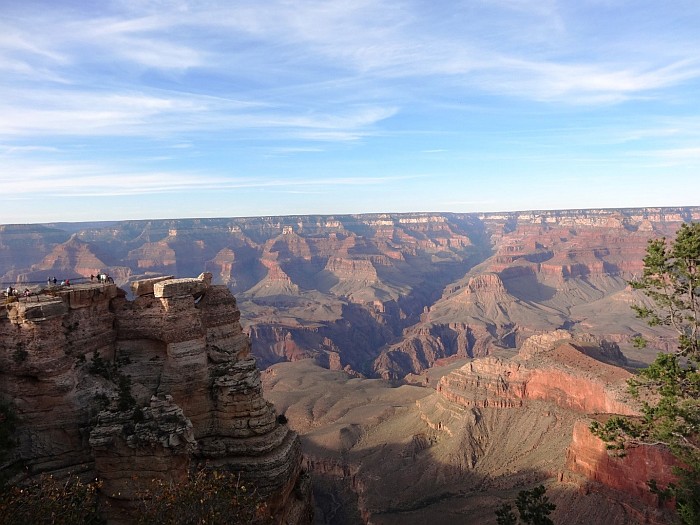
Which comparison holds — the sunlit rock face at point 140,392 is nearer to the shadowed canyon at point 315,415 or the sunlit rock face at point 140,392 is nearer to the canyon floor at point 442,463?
the shadowed canyon at point 315,415

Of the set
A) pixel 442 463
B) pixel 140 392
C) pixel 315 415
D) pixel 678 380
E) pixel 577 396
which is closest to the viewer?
pixel 678 380

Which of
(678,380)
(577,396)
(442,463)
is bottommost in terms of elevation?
(442,463)

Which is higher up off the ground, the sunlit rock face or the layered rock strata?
the sunlit rock face

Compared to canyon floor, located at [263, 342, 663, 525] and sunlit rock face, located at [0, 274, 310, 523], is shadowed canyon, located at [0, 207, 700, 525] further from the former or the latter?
canyon floor, located at [263, 342, 663, 525]

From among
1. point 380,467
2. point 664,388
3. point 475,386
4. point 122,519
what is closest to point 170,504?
point 122,519

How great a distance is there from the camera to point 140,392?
26.8 meters

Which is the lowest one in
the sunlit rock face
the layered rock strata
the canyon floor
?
the canyon floor

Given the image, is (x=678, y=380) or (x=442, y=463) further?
(x=442, y=463)

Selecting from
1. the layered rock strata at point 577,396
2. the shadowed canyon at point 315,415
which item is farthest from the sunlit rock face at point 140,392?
the layered rock strata at point 577,396

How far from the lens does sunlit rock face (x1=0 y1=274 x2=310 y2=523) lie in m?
23.0

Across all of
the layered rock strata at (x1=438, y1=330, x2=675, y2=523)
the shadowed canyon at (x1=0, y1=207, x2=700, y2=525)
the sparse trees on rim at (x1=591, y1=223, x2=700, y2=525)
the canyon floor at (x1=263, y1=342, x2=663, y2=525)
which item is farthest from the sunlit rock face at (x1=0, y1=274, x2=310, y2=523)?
the layered rock strata at (x1=438, y1=330, x2=675, y2=523)

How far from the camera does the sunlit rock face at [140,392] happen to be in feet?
75.6

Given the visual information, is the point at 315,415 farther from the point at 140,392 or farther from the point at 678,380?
the point at 678,380

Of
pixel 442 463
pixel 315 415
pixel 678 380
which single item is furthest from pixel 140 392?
pixel 315 415
